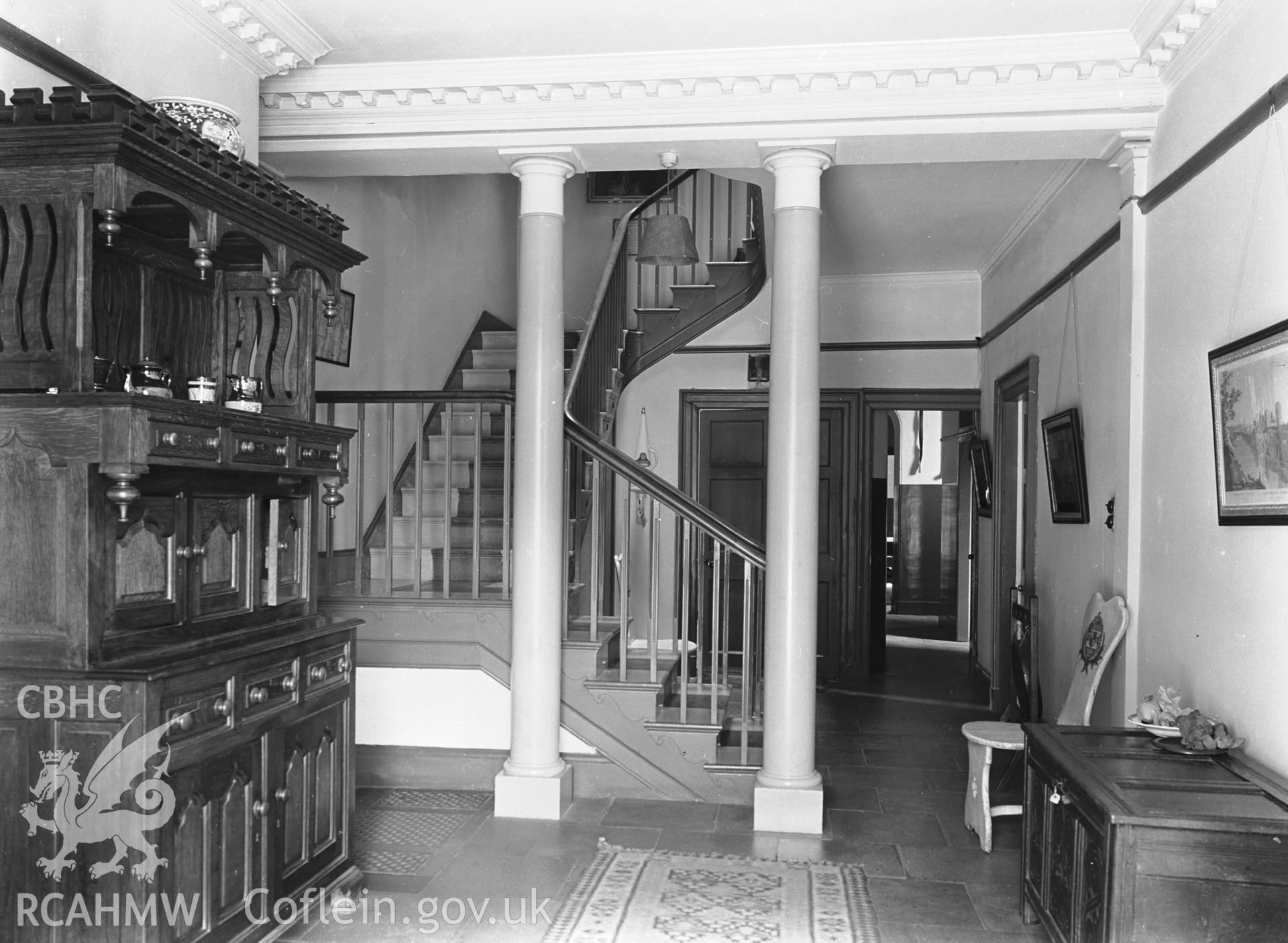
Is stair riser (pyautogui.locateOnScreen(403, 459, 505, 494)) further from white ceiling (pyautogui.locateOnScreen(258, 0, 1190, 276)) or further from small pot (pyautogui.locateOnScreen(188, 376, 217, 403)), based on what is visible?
small pot (pyautogui.locateOnScreen(188, 376, 217, 403))

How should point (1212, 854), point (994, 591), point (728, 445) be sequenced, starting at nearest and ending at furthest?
point (1212, 854) → point (994, 591) → point (728, 445)

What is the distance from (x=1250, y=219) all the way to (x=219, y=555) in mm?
3477

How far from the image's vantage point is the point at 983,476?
8.04 m

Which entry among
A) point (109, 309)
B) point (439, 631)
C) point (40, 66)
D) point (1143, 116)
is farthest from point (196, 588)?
point (1143, 116)

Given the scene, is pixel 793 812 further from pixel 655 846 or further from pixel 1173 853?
pixel 1173 853

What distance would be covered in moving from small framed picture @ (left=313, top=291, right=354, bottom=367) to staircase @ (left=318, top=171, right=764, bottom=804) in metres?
0.56

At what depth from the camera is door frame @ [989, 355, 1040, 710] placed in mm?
6359

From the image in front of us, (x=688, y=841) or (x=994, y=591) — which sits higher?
(x=994, y=591)

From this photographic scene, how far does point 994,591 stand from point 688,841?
12.9 ft

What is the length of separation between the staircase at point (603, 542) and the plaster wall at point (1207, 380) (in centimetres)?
176

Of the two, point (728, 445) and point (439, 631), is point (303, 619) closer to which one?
point (439, 631)

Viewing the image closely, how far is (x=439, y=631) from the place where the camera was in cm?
513

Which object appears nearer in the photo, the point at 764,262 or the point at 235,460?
the point at 235,460

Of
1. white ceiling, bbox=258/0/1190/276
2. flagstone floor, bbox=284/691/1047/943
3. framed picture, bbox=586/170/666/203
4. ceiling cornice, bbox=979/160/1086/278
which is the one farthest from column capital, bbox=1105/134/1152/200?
framed picture, bbox=586/170/666/203
